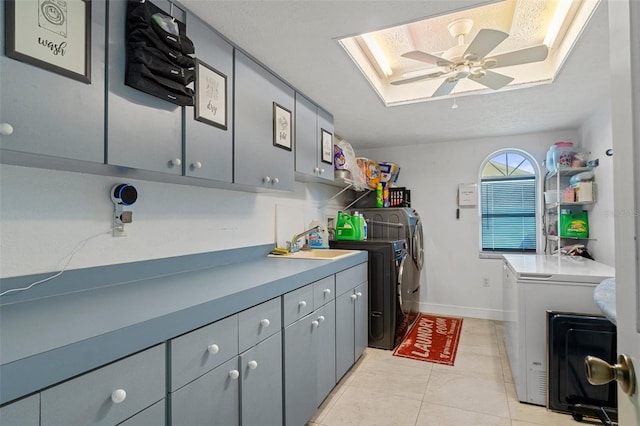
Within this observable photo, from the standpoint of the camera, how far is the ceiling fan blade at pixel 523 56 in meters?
1.82

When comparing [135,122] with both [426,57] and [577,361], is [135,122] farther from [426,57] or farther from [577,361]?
[577,361]

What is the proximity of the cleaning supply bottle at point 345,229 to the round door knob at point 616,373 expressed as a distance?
8.62 feet

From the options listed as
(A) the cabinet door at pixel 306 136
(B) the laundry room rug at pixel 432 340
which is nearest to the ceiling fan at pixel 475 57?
(A) the cabinet door at pixel 306 136

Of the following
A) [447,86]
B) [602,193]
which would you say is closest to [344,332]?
[447,86]

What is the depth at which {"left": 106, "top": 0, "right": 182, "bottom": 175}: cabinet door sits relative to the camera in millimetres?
1182

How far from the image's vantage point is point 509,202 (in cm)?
407

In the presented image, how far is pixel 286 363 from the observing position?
5.39ft

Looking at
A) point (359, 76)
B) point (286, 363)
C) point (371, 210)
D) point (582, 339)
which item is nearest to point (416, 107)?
point (359, 76)

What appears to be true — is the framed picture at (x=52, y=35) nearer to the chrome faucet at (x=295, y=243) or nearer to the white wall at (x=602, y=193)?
the chrome faucet at (x=295, y=243)

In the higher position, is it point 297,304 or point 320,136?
point 320,136

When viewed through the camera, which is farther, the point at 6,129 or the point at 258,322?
the point at 258,322

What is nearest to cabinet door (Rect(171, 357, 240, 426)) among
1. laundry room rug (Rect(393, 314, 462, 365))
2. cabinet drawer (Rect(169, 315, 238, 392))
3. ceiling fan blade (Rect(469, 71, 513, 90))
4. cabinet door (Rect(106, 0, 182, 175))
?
cabinet drawer (Rect(169, 315, 238, 392))

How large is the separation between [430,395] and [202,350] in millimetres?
1864

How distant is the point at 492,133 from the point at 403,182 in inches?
46.8
